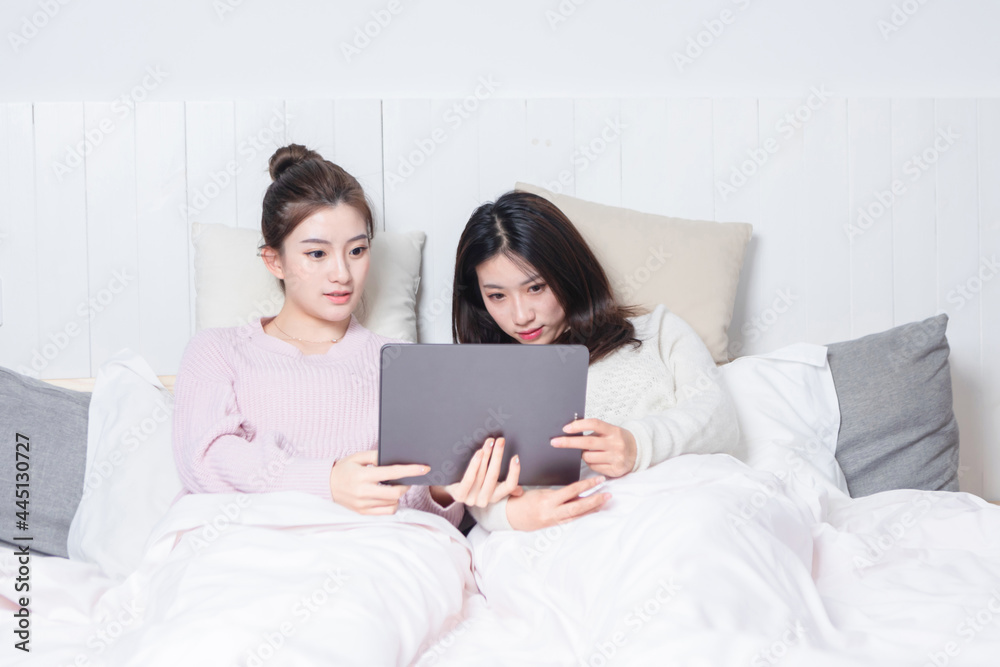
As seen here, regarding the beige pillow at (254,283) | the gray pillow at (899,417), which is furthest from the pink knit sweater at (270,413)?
the gray pillow at (899,417)

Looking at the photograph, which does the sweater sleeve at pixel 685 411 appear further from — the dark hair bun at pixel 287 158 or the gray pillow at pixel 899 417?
the dark hair bun at pixel 287 158

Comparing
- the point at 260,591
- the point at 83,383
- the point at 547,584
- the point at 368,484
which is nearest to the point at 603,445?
the point at 547,584

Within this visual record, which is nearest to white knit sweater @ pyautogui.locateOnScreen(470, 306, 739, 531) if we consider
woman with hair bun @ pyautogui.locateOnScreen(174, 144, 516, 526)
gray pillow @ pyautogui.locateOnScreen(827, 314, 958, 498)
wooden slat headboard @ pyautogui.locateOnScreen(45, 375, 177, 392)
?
woman with hair bun @ pyautogui.locateOnScreen(174, 144, 516, 526)

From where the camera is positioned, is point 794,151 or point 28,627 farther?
point 794,151

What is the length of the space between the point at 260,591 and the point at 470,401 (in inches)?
13.3

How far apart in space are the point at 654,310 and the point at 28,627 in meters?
1.13

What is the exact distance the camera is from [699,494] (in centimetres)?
94

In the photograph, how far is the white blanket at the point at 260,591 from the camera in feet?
2.51

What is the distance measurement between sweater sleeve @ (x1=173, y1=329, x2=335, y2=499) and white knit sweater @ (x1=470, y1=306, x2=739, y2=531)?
0.28 meters

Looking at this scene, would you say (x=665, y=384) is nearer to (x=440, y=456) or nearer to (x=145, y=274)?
(x=440, y=456)

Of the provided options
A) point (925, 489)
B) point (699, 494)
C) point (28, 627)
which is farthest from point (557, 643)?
point (925, 489)

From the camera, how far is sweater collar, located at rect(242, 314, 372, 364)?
1277 mm

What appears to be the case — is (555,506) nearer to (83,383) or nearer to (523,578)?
(523,578)

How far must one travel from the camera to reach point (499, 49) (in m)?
1.68
